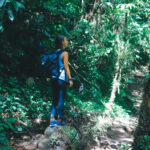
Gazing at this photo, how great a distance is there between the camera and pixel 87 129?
445 cm

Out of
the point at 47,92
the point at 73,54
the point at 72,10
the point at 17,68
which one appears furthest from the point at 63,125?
the point at 72,10

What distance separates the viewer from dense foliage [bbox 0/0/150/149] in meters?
4.18

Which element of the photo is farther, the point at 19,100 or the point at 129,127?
the point at 129,127

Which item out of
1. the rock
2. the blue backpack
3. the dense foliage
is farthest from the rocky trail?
the blue backpack

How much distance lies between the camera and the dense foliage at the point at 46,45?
4180mm

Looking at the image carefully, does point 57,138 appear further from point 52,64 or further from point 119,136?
point 119,136

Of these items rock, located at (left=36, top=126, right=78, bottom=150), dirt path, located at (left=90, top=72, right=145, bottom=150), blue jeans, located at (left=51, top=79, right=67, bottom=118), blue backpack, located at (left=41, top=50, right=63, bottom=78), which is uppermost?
blue backpack, located at (left=41, top=50, right=63, bottom=78)

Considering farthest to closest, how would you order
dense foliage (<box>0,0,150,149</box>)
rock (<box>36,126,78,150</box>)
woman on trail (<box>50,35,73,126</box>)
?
dense foliage (<box>0,0,150,149</box>) → woman on trail (<box>50,35,73,126</box>) → rock (<box>36,126,78,150</box>)

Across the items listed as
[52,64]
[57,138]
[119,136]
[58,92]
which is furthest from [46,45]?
[119,136]

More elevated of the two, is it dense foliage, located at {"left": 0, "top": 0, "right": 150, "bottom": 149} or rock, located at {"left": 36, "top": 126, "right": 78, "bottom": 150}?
dense foliage, located at {"left": 0, "top": 0, "right": 150, "bottom": 149}

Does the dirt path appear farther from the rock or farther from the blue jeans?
the blue jeans

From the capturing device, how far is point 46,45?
539 centimetres

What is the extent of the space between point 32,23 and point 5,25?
69 centimetres

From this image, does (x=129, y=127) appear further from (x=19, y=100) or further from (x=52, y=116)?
(x=19, y=100)
